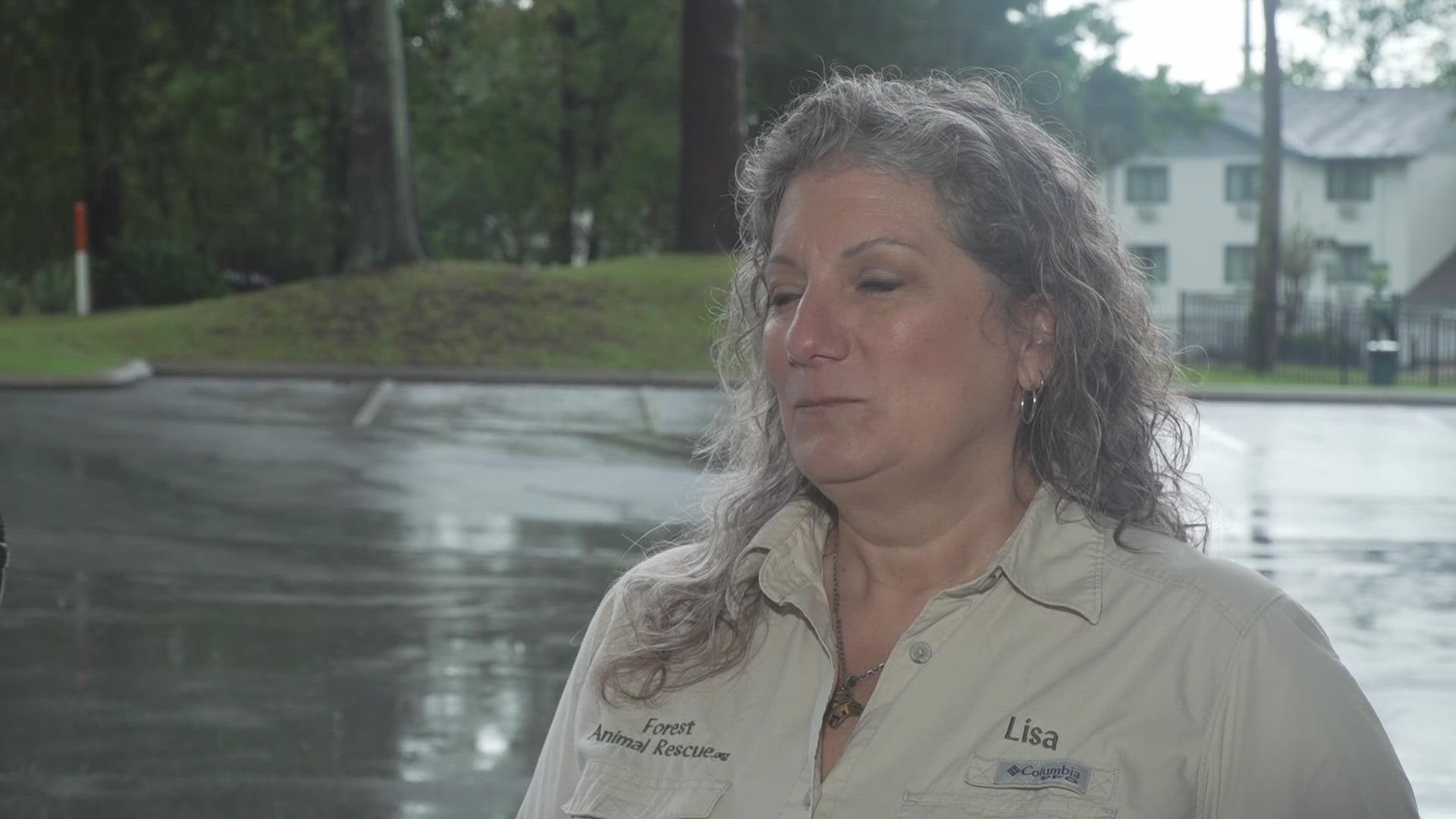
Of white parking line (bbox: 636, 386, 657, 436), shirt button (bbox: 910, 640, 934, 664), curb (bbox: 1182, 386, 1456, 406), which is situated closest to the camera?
shirt button (bbox: 910, 640, 934, 664)

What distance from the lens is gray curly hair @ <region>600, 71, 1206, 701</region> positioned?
288 cm

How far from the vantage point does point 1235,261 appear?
71625 millimetres

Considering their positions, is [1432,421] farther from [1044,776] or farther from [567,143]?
[567,143]

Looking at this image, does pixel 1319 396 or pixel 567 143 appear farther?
pixel 567 143

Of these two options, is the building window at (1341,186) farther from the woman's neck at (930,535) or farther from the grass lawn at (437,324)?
the woman's neck at (930,535)

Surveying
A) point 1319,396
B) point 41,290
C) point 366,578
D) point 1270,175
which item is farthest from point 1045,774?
point 41,290

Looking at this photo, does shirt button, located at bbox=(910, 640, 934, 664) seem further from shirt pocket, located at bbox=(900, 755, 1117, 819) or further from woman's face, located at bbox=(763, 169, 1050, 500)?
woman's face, located at bbox=(763, 169, 1050, 500)

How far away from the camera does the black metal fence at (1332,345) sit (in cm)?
3347

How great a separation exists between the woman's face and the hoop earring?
15cm

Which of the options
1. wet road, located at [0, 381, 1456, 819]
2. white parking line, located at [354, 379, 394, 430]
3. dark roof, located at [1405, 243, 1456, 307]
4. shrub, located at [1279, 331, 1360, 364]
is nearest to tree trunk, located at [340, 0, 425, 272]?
white parking line, located at [354, 379, 394, 430]

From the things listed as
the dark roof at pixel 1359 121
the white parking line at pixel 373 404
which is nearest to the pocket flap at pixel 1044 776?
the white parking line at pixel 373 404

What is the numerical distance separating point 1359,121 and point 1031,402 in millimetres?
71511

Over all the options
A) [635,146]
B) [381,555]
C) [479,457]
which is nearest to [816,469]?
[381,555]

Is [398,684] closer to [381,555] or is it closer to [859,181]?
[381,555]
